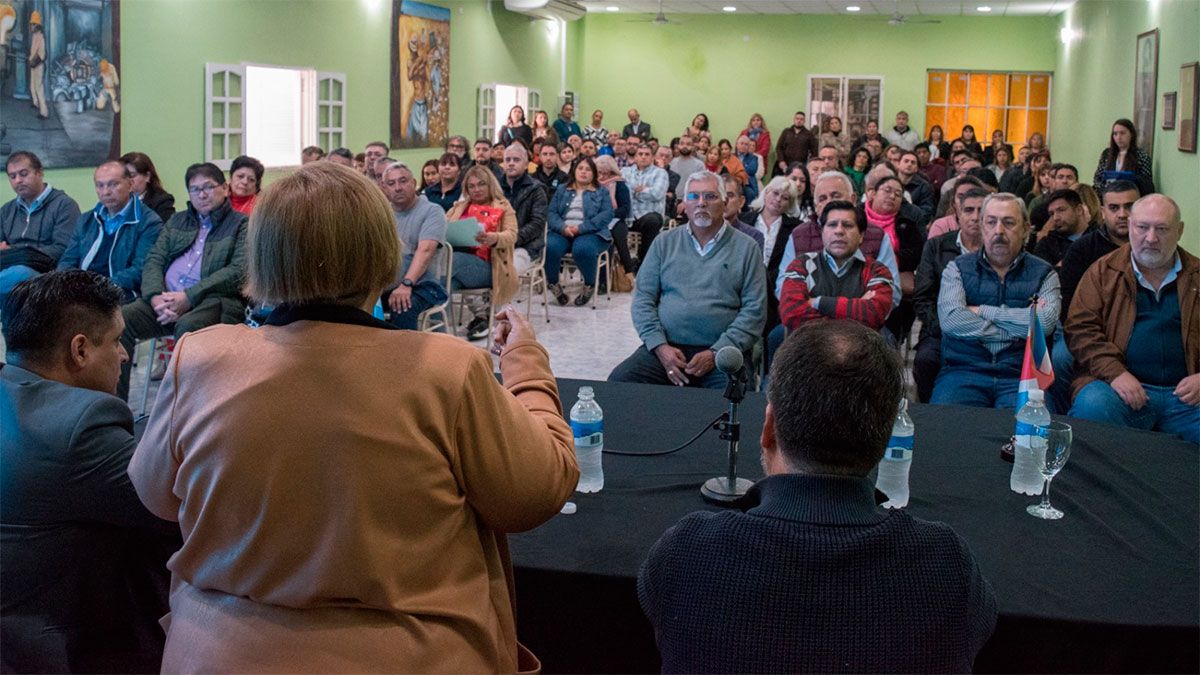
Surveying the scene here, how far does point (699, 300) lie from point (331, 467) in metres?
2.82

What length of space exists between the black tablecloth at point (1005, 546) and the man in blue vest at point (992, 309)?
1.08m

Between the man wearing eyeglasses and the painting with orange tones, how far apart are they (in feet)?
23.6

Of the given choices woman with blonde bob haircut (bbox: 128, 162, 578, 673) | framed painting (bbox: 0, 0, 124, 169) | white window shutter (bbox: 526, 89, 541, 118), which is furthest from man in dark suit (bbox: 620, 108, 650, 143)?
woman with blonde bob haircut (bbox: 128, 162, 578, 673)

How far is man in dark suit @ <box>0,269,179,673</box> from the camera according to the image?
6.53ft

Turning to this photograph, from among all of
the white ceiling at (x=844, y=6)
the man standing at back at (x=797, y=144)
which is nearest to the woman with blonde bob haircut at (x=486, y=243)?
the man standing at back at (x=797, y=144)

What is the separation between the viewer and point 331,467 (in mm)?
1468

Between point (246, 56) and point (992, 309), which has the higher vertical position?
point (246, 56)

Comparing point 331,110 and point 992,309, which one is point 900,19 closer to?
point 331,110

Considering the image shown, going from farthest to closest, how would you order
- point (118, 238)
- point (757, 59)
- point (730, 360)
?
point (757, 59) → point (118, 238) → point (730, 360)

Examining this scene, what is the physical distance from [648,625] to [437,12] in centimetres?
1213

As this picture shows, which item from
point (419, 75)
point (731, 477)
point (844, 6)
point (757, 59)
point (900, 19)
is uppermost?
point (844, 6)

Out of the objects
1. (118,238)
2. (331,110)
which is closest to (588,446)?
(118,238)

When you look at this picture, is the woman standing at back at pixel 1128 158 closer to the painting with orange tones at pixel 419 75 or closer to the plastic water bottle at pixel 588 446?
the painting with orange tones at pixel 419 75

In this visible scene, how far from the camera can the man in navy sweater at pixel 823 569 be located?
1.33 m
